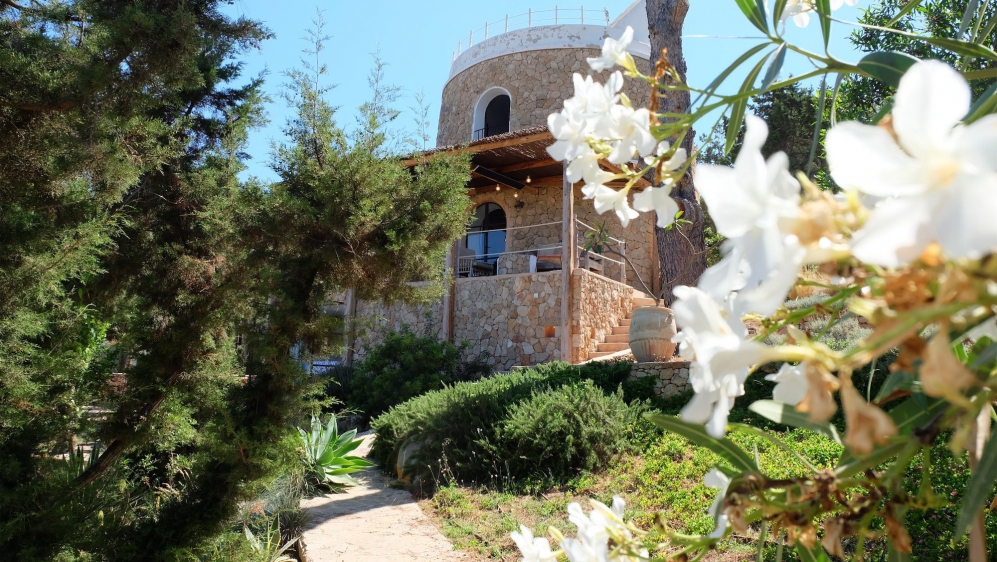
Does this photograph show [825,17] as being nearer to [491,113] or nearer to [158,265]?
[158,265]

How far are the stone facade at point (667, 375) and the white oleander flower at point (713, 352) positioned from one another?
22.3 ft

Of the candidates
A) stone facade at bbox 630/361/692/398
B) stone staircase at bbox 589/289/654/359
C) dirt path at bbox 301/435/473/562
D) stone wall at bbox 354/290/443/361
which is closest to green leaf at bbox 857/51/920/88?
dirt path at bbox 301/435/473/562

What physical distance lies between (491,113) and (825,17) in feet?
46.9

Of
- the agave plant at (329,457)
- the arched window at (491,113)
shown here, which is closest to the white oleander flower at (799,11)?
the agave plant at (329,457)

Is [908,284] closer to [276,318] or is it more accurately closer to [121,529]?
[276,318]

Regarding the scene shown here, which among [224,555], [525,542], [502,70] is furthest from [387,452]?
[502,70]

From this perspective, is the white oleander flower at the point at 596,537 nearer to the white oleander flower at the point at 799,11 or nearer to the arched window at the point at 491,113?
the white oleander flower at the point at 799,11

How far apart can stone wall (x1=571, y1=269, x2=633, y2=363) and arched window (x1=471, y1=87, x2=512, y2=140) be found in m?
5.10

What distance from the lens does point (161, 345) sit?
3994 mm

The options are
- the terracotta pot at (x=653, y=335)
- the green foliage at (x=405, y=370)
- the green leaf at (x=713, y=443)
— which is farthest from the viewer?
the green foliage at (x=405, y=370)

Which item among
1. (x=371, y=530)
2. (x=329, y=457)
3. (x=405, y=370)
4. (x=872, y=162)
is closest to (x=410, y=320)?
(x=405, y=370)

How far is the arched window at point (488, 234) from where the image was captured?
533 inches

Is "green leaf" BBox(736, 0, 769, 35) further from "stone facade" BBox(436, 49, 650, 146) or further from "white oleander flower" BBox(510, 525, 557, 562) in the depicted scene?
"stone facade" BBox(436, 49, 650, 146)

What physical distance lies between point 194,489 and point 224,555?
41 centimetres
